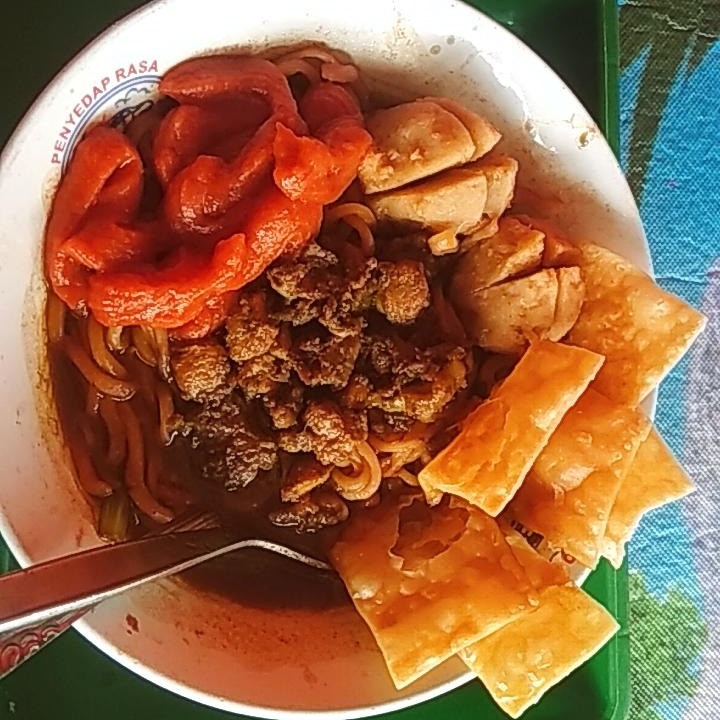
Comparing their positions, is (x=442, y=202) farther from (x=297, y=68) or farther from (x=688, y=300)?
(x=688, y=300)

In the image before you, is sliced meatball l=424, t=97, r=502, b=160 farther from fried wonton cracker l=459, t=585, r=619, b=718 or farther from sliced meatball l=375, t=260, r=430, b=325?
fried wonton cracker l=459, t=585, r=619, b=718

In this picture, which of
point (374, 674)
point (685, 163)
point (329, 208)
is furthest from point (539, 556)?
point (685, 163)

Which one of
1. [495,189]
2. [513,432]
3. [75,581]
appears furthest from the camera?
[495,189]

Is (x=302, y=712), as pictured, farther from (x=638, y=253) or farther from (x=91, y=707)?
(x=638, y=253)

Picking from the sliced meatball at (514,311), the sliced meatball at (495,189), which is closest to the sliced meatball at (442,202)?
the sliced meatball at (495,189)

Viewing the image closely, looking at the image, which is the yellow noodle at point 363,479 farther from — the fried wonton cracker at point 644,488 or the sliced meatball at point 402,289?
the fried wonton cracker at point 644,488

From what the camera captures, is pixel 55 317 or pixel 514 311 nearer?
pixel 55 317

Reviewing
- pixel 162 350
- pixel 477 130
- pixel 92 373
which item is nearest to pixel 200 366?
pixel 162 350
